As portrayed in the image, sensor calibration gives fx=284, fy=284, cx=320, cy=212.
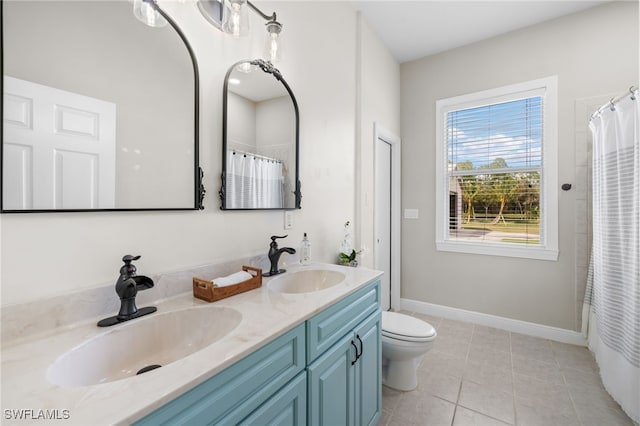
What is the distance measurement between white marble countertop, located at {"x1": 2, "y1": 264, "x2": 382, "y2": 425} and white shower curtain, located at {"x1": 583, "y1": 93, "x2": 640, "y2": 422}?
6.19 ft

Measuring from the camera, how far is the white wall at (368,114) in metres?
2.49

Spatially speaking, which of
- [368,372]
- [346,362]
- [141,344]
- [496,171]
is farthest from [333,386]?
[496,171]

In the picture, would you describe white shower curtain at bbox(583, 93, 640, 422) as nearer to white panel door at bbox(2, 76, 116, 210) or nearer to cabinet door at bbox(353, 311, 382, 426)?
cabinet door at bbox(353, 311, 382, 426)

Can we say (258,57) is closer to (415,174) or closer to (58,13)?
(58,13)

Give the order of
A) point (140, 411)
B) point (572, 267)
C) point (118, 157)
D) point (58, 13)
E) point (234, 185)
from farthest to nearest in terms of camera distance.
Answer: point (572, 267) → point (234, 185) → point (118, 157) → point (58, 13) → point (140, 411)

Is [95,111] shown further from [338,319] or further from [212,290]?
[338,319]

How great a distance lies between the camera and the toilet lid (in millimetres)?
1798

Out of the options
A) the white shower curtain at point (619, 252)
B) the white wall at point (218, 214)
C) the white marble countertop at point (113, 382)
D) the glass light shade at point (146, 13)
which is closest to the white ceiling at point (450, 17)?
the white wall at point (218, 214)

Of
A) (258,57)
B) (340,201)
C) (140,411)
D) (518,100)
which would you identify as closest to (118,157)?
(140,411)

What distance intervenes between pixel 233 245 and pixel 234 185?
298 millimetres

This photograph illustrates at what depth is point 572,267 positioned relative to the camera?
2549mm

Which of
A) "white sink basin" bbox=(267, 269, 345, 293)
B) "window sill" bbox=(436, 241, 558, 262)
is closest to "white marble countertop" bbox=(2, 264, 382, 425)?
"white sink basin" bbox=(267, 269, 345, 293)

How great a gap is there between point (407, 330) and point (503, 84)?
2605 millimetres

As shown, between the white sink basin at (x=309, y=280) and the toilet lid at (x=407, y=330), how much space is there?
597mm
